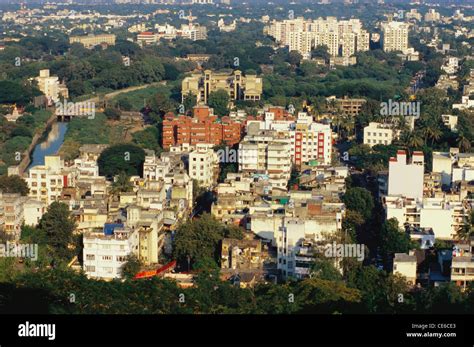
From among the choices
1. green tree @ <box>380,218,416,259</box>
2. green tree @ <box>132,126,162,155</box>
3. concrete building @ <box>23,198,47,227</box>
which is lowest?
green tree @ <box>380,218,416,259</box>

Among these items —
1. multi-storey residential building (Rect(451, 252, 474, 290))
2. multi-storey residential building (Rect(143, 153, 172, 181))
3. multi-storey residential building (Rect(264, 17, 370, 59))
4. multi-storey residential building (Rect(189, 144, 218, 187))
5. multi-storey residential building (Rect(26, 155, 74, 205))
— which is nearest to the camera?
multi-storey residential building (Rect(451, 252, 474, 290))

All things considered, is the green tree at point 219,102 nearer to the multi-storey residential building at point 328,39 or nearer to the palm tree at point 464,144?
the palm tree at point 464,144

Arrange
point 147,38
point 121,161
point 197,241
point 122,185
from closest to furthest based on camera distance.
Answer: point 197,241 → point 122,185 → point 121,161 → point 147,38

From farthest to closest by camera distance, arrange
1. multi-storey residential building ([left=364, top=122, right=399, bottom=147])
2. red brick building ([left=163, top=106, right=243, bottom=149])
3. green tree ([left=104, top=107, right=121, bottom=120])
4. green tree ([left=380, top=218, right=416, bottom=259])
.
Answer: green tree ([left=104, top=107, right=121, bottom=120]) → multi-storey residential building ([left=364, top=122, right=399, bottom=147]) → red brick building ([left=163, top=106, right=243, bottom=149]) → green tree ([left=380, top=218, right=416, bottom=259])

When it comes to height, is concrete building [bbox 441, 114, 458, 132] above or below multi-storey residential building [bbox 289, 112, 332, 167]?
above

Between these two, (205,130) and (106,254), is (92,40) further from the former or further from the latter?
(106,254)

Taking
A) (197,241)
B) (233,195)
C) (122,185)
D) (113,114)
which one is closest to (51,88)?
(113,114)

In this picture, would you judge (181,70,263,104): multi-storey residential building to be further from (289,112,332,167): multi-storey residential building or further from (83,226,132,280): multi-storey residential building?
(83,226,132,280): multi-storey residential building

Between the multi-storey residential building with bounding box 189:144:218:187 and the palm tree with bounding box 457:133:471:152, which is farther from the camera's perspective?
the palm tree with bounding box 457:133:471:152

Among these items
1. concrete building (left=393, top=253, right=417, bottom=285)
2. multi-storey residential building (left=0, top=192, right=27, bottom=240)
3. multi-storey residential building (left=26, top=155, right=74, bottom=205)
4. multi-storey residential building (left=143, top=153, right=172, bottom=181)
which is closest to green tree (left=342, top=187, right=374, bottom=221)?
concrete building (left=393, top=253, right=417, bottom=285)
